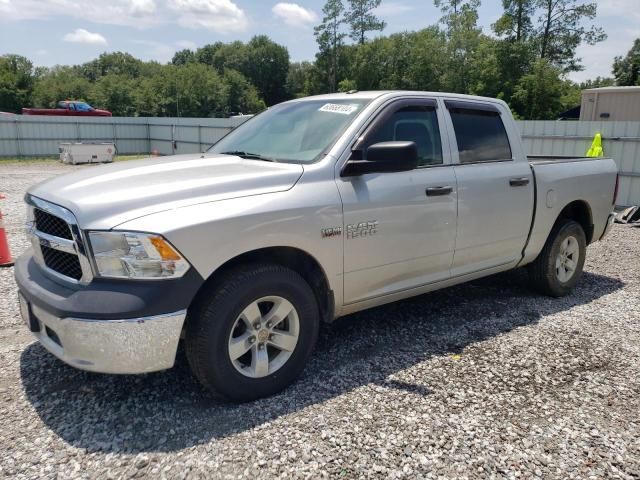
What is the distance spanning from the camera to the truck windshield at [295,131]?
364 cm

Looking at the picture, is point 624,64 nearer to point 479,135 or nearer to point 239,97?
point 239,97

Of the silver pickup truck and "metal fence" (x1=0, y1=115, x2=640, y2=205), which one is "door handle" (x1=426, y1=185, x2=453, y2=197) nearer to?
the silver pickup truck

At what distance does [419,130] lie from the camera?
404 centimetres

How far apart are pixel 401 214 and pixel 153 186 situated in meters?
1.73

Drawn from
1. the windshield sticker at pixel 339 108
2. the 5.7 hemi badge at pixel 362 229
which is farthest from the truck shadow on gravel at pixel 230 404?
the windshield sticker at pixel 339 108

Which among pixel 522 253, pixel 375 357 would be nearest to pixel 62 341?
pixel 375 357

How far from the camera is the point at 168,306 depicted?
106 inches

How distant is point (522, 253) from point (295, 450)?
3.17m

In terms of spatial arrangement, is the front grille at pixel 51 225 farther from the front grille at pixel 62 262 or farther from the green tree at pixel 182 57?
the green tree at pixel 182 57

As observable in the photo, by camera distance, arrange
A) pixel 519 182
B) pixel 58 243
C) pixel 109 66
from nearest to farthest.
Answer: pixel 58 243 → pixel 519 182 → pixel 109 66

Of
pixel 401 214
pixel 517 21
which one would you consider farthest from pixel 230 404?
pixel 517 21

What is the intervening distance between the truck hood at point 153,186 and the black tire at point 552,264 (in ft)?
10.4

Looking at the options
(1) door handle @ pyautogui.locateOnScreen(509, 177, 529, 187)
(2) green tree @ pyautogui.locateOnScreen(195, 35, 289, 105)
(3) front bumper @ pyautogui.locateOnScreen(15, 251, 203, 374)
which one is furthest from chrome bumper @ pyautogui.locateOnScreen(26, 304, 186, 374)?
(2) green tree @ pyautogui.locateOnScreen(195, 35, 289, 105)

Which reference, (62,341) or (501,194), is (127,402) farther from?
(501,194)
